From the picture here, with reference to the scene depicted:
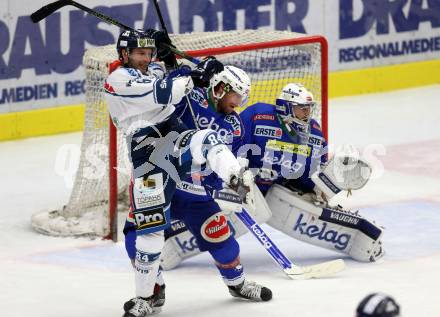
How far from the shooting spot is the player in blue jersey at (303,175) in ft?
22.8

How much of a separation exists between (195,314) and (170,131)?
2.86 ft

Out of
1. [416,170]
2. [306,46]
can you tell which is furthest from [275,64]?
[416,170]

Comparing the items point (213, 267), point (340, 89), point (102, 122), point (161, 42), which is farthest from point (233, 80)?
point (340, 89)

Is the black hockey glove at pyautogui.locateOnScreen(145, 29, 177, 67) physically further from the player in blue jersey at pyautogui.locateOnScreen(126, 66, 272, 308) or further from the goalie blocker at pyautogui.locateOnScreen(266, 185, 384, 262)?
the goalie blocker at pyautogui.locateOnScreen(266, 185, 384, 262)

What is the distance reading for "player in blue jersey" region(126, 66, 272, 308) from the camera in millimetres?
6113

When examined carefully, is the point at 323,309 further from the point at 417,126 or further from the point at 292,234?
the point at 417,126

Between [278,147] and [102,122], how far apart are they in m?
1.39

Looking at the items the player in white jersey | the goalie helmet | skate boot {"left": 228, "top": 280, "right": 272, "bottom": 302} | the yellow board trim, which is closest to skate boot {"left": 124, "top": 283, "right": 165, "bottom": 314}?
the player in white jersey

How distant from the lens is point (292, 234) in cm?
704

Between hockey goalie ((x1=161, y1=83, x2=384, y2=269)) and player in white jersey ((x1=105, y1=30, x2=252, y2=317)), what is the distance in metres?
1.00

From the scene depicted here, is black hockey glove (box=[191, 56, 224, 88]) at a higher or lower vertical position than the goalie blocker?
higher

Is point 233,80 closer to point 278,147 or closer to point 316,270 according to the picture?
point 278,147

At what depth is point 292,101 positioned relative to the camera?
22.7ft

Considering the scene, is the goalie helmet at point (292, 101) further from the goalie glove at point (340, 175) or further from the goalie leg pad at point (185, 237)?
the goalie leg pad at point (185, 237)
